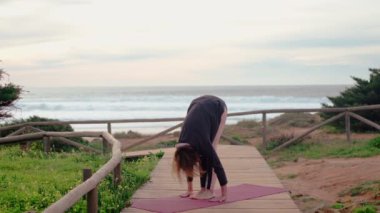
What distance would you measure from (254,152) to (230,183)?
379cm

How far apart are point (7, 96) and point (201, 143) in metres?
10.4

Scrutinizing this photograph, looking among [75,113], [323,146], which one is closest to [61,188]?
[323,146]

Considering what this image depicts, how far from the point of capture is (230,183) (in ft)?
26.3

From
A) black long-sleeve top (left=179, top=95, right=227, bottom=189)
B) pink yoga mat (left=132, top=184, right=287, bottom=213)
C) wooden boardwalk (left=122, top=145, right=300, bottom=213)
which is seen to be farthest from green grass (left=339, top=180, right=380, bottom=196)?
black long-sleeve top (left=179, top=95, right=227, bottom=189)

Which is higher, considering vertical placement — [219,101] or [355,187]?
[219,101]

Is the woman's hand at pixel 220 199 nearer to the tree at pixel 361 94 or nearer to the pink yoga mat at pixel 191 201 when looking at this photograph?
the pink yoga mat at pixel 191 201

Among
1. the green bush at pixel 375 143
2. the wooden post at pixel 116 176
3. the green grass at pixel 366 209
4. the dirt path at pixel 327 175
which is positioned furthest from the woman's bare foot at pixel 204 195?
the green bush at pixel 375 143

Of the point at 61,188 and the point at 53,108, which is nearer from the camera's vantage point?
the point at 61,188

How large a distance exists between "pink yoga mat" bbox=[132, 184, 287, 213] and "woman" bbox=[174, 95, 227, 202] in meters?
0.20

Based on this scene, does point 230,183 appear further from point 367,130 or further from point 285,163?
point 367,130

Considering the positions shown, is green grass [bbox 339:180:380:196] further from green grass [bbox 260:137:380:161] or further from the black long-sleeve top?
green grass [bbox 260:137:380:161]

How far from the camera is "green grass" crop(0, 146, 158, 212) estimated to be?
21.4 feet

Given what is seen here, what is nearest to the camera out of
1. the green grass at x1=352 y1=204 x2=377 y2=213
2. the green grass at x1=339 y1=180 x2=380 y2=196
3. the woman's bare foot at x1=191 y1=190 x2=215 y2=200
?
the woman's bare foot at x1=191 y1=190 x2=215 y2=200

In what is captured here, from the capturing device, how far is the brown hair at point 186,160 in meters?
6.32
